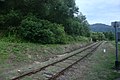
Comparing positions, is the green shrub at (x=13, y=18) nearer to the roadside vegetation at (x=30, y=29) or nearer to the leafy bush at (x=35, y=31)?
the roadside vegetation at (x=30, y=29)

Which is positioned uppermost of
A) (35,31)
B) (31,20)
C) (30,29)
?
(31,20)

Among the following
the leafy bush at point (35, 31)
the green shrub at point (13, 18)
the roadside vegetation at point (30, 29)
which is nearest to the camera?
the roadside vegetation at point (30, 29)

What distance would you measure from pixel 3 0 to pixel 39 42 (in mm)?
→ 6715

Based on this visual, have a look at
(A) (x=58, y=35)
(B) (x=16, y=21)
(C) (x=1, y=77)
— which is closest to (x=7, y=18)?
(B) (x=16, y=21)

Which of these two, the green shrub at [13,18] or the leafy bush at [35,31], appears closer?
the leafy bush at [35,31]

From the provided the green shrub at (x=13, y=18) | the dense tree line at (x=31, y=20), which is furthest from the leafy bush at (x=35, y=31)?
the green shrub at (x=13, y=18)

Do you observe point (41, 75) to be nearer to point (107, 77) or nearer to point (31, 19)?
point (107, 77)

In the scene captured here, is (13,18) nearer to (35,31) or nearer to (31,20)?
(31,20)

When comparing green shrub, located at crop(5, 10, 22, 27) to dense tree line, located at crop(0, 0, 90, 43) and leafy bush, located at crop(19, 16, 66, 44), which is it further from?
leafy bush, located at crop(19, 16, 66, 44)

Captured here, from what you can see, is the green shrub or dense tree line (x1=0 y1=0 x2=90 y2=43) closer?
dense tree line (x1=0 y1=0 x2=90 y2=43)

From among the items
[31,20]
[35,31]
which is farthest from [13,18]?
[35,31]

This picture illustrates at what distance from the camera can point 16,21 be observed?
103 ft

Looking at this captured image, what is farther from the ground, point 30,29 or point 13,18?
point 13,18

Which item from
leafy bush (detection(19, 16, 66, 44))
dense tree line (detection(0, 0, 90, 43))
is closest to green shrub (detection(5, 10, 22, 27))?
dense tree line (detection(0, 0, 90, 43))
